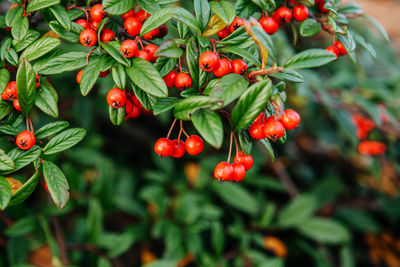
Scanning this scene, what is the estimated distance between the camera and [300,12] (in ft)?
4.12

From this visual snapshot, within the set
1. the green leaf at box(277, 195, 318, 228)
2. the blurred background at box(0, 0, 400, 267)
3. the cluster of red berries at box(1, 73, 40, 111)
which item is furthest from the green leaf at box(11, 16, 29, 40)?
the green leaf at box(277, 195, 318, 228)

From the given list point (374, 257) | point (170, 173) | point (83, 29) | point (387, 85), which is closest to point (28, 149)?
point (83, 29)

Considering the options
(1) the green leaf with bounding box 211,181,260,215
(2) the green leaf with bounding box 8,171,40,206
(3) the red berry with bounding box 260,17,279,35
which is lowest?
(1) the green leaf with bounding box 211,181,260,215

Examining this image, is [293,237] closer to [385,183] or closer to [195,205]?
[195,205]

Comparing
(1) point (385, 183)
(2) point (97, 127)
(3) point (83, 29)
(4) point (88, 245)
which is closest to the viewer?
(3) point (83, 29)

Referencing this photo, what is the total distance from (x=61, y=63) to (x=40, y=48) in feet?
0.29

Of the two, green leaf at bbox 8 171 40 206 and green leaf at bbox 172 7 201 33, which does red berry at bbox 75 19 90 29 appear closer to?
green leaf at bbox 172 7 201 33

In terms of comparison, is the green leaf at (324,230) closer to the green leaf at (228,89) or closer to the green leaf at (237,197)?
the green leaf at (237,197)

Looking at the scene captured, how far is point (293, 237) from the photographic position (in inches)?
117

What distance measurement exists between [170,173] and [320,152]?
193 centimetres

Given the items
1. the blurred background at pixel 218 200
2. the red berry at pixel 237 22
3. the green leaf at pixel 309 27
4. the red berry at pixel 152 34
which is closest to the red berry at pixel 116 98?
the red berry at pixel 152 34

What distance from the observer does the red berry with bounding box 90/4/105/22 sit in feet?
3.56

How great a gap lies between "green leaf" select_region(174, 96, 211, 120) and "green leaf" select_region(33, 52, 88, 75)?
36 cm

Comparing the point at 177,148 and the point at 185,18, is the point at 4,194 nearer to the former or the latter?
the point at 177,148
